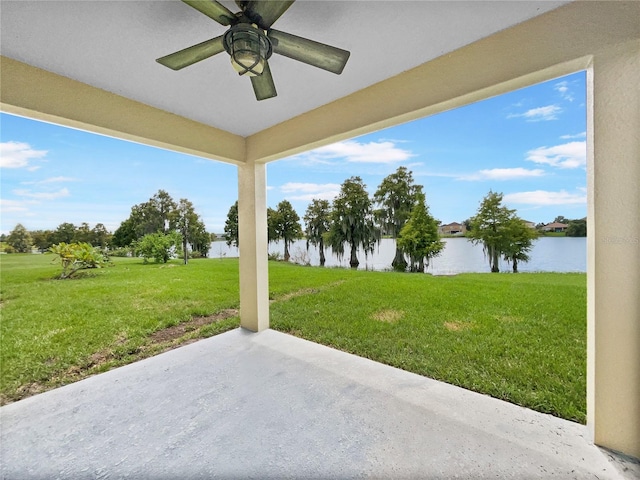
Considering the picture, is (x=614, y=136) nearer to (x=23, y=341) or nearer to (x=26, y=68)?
(x=26, y=68)

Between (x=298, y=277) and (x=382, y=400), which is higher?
(x=298, y=277)

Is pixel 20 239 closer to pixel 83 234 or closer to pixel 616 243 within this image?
pixel 83 234

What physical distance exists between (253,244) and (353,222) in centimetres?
198

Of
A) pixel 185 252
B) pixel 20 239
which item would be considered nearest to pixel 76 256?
pixel 20 239

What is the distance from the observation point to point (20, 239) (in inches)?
100

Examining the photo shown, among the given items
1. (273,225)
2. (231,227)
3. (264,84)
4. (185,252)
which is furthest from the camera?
(273,225)

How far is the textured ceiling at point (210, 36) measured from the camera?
1.27m

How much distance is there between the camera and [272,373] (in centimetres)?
216

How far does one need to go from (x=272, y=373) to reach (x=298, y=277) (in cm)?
253

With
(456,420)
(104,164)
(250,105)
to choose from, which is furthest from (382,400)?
(104,164)

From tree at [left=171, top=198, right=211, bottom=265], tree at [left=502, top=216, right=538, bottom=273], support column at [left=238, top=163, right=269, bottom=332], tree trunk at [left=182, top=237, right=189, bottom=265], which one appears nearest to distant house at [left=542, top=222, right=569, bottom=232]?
tree at [left=502, top=216, right=538, bottom=273]

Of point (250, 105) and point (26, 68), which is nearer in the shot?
point (26, 68)

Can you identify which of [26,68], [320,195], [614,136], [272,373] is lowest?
[272,373]

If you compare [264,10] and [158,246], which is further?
[158,246]
